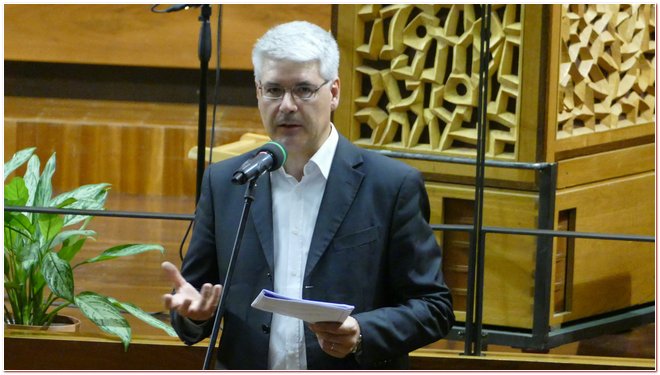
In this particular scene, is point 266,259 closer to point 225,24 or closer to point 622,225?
point 622,225

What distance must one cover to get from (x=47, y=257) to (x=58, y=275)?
7 centimetres

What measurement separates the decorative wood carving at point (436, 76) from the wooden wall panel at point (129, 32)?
276 cm

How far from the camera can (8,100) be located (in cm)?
658

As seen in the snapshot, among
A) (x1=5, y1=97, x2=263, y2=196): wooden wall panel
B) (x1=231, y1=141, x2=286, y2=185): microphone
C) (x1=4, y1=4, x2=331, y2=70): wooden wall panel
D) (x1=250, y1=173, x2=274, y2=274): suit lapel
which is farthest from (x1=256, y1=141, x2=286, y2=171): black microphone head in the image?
(x1=4, y1=4, x2=331, y2=70): wooden wall panel

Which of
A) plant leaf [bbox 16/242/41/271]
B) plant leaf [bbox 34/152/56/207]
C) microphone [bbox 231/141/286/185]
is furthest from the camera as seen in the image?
plant leaf [bbox 34/152/56/207]

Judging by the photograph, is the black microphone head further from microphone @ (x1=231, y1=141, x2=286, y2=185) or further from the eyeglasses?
the eyeglasses

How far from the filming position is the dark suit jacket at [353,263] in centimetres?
203

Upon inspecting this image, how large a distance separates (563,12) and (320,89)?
1726 millimetres

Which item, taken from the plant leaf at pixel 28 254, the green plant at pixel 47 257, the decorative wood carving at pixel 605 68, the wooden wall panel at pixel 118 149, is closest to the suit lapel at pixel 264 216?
the green plant at pixel 47 257

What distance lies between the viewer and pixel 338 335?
1901 mm

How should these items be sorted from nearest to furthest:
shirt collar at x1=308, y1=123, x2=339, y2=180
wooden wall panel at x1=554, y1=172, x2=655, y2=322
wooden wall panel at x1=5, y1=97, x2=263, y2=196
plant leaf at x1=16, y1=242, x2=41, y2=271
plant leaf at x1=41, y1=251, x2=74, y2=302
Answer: shirt collar at x1=308, y1=123, x2=339, y2=180 < plant leaf at x1=41, y1=251, x2=74, y2=302 < plant leaf at x1=16, y1=242, x2=41, y2=271 < wooden wall panel at x1=554, y1=172, x2=655, y2=322 < wooden wall panel at x1=5, y1=97, x2=263, y2=196

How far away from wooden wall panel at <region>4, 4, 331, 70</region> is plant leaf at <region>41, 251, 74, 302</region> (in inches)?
127

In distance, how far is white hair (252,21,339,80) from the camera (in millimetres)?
1976

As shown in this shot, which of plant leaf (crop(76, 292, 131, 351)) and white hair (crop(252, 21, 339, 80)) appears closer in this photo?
white hair (crop(252, 21, 339, 80))
